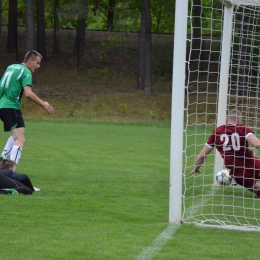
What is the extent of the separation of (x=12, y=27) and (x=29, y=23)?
7173 millimetres

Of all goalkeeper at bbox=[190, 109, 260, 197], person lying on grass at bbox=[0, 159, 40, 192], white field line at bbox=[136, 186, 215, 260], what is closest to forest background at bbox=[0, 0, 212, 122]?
goalkeeper at bbox=[190, 109, 260, 197]

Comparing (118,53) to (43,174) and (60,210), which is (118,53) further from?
(60,210)

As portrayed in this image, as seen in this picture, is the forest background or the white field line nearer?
the white field line

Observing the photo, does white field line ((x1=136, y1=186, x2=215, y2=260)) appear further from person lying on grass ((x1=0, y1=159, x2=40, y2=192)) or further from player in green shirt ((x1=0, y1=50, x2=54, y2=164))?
player in green shirt ((x1=0, y1=50, x2=54, y2=164))

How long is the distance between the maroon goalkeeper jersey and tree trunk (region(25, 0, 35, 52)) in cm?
2317

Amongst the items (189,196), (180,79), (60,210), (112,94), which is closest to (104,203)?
(60,210)

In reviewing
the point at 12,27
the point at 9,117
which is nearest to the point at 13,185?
the point at 9,117

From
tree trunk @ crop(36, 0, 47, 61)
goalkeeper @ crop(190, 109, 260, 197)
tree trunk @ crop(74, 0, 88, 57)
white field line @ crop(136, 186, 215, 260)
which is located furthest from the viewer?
tree trunk @ crop(74, 0, 88, 57)

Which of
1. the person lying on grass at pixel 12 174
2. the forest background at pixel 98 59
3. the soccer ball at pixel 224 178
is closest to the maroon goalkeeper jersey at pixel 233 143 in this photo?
the soccer ball at pixel 224 178

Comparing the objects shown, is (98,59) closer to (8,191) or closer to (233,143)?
(233,143)

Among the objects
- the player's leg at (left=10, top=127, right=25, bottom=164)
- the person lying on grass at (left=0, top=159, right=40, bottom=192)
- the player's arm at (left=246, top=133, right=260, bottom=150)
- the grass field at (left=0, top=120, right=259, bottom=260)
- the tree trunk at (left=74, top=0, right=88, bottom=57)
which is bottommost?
the grass field at (left=0, top=120, right=259, bottom=260)

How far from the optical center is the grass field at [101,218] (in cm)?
576

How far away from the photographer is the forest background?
29.8 meters

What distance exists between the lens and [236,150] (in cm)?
898
